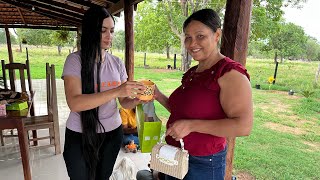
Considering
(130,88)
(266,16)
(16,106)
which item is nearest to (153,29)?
(266,16)

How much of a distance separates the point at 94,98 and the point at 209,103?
536 mm

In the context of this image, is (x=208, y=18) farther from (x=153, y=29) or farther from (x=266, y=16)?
(x=153, y=29)

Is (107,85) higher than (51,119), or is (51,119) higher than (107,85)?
(107,85)

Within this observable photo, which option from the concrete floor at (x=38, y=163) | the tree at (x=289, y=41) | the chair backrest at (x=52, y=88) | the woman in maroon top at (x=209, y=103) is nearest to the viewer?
the woman in maroon top at (x=209, y=103)

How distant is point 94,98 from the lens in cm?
110

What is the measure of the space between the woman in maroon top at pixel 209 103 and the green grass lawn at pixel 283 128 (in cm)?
183

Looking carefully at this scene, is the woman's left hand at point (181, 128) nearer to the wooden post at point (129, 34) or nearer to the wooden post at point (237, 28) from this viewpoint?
the wooden post at point (237, 28)

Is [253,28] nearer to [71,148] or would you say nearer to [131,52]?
[131,52]

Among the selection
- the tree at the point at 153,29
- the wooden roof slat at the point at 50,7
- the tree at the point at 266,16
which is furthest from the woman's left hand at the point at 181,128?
the tree at the point at 153,29

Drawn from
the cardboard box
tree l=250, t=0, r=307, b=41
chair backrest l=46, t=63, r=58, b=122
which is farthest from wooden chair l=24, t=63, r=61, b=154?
tree l=250, t=0, r=307, b=41

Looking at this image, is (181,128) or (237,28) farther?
(237,28)

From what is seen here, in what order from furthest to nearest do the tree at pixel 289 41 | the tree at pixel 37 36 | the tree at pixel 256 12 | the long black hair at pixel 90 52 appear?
the tree at pixel 37 36
the tree at pixel 256 12
the tree at pixel 289 41
the long black hair at pixel 90 52

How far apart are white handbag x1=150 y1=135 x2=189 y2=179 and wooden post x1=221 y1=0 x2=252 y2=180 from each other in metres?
0.65

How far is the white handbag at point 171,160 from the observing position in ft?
3.06
